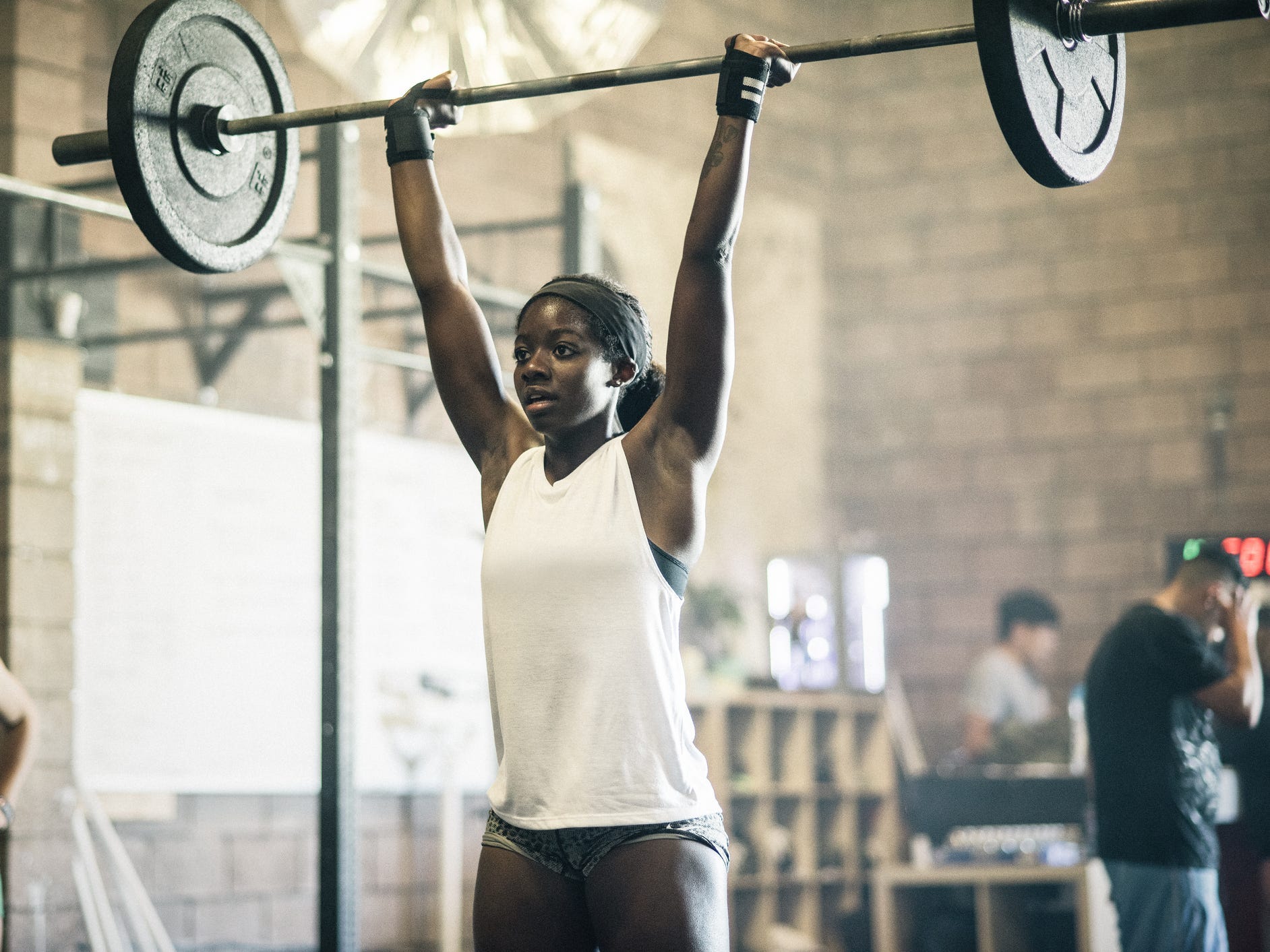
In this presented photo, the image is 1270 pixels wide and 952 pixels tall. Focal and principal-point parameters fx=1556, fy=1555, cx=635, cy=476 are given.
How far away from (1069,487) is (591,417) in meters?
5.95

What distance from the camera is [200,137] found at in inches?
94.3

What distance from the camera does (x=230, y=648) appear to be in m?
4.75

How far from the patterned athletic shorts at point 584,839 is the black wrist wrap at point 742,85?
0.85m

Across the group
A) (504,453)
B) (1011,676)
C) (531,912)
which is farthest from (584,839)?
(1011,676)

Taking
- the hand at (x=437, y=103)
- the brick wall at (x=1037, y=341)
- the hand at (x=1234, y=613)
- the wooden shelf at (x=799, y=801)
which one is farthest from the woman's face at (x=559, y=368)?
the brick wall at (x=1037, y=341)


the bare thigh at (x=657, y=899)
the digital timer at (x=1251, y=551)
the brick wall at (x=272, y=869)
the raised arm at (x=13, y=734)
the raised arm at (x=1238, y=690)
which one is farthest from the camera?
the digital timer at (x=1251, y=551)

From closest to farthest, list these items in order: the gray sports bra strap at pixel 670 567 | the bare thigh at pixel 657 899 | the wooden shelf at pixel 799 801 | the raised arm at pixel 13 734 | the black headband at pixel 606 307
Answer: the bare thigh at pixel 657 899
the gray sports bra strap at pixel 670 567
the black headband at pixel 606 307
the raised arm at pixel 13 734
the wooden shelf at pixel 799 801

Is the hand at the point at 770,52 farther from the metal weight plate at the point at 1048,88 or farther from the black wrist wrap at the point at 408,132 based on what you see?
the black wrist wrap at the point at 408,132

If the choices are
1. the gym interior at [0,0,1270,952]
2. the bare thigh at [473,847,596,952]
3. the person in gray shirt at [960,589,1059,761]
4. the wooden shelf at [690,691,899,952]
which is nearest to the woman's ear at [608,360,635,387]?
the gym interior at [0,0,1270,952]

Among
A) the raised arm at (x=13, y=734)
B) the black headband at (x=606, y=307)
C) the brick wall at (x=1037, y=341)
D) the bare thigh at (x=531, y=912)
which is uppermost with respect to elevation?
the brick wall at (x=1037, y=341)

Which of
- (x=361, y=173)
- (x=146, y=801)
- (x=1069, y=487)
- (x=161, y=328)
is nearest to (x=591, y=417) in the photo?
(x=146, y=801)

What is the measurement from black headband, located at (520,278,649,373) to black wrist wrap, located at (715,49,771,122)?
0.27m

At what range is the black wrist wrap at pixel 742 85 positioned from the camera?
191 centimetres

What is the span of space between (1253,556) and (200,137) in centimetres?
498
